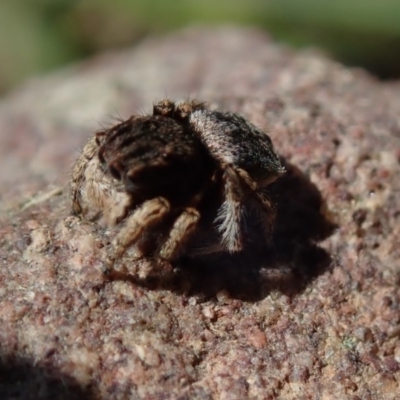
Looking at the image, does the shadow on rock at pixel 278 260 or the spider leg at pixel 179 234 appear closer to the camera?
the spider leg at pixel 179 234

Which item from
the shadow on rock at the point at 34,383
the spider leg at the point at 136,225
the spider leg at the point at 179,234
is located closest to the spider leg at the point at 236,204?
the spider leg at the point at 179,234

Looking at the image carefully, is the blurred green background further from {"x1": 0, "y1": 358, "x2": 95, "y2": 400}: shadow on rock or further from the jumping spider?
{"x1": 0, "y1": 358, "x2": 95, "y2": 400}: shadow on rock

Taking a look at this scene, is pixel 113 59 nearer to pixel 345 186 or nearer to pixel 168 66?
pixel 168 66

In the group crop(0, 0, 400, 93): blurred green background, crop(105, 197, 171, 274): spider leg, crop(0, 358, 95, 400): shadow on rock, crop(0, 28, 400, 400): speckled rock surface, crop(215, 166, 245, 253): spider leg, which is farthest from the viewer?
crop(0, 0, 400, 93): blurred green background

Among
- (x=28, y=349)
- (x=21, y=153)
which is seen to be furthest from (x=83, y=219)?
(x=21, y=153)

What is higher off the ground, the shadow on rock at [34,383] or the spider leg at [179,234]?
the spider leg at [179,234]

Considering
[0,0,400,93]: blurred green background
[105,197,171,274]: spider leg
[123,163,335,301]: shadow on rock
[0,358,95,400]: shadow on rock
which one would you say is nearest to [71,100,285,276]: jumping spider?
[105,197,171,274]: spider leg

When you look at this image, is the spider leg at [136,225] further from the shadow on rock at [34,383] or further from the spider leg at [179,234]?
the shadow on rock at [34,383]

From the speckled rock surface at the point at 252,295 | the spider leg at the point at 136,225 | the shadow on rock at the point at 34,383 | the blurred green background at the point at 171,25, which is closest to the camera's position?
the shadow on rock at the point at 34,383
